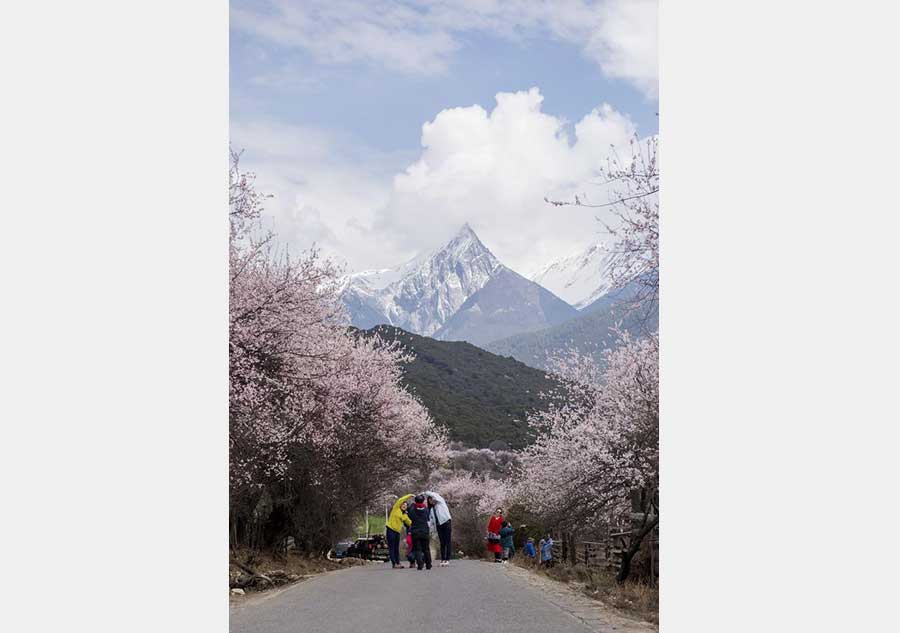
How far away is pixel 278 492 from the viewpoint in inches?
927

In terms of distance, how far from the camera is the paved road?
31.3 feet

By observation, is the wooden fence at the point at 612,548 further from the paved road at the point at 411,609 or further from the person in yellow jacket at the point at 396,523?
the paved road at the point at 411,609

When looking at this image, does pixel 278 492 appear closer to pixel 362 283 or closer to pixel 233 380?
pixel 362 283

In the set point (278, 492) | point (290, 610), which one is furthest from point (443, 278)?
point (278, 492)

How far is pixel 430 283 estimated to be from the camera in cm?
1469

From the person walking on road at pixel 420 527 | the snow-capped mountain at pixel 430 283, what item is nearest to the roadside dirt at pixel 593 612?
the person walking on road at pixel 420 527

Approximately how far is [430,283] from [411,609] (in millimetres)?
5418

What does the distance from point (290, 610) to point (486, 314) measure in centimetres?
816

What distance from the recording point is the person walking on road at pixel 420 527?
1939cm

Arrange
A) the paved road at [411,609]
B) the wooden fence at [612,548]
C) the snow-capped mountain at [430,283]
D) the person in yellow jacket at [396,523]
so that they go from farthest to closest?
the person in yellow jacket at [396,523] → the wooden fence at [612,548] → the snow-capped mountain at [430,283] → the paved road at [411,609]

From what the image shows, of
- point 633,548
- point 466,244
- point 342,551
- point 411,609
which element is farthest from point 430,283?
point 342,551

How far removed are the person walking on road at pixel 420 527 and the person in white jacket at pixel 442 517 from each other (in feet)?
0.74

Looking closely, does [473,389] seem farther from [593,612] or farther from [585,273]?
[585,273]

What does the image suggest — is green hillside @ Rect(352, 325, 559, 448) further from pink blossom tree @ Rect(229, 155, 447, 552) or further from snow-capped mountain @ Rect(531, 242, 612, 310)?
snow-capped mountain @ Rect(531, 242, 612, 310)
